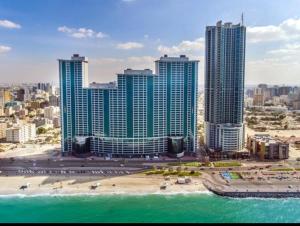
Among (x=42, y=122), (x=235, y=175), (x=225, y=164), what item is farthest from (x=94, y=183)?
(x=42, y=122)

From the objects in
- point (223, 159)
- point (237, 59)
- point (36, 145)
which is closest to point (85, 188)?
point (223, 159)

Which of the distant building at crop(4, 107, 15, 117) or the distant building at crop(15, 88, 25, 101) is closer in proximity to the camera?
the distant building at crop(4, 107, 15, 117)

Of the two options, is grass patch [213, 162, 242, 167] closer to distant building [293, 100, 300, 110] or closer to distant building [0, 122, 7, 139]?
distant building [0, 122, 7, 139]

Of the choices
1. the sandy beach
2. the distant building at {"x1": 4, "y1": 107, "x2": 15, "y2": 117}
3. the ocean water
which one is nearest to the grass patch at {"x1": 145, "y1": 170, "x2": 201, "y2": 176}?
the sandy beach

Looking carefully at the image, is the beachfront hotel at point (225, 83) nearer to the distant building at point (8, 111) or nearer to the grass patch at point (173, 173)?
the grass patch at point (173, 173)

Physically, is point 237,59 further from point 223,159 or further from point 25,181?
point 25,181

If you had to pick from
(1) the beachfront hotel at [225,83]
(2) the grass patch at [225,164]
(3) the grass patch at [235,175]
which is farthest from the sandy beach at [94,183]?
(1) the beachfront hotel at [225,83]
